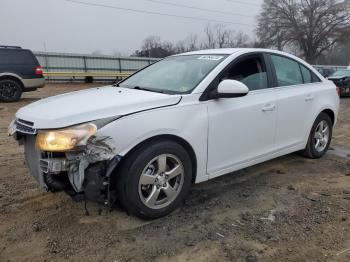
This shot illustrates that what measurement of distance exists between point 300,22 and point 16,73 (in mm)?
50168

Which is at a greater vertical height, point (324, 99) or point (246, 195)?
point (324, 99)

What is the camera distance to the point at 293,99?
470cm

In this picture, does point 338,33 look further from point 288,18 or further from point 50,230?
point 50,230

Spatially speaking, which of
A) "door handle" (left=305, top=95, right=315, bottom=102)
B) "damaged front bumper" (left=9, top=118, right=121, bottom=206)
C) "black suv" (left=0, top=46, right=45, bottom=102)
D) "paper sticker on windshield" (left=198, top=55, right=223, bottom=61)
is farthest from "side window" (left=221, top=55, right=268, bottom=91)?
"black suv" (left=0, top=46, right=45, bottom=102)

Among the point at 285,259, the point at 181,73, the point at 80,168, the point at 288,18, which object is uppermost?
the point at 288,18

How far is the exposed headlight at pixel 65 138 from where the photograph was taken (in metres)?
2.98

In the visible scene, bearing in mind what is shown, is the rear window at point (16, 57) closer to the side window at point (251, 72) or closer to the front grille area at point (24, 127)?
the front grille area at point (24, 127)

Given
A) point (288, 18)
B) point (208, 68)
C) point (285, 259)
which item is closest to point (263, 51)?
point (208, 68)

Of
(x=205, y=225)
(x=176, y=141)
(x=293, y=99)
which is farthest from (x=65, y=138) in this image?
(x=293, y=99)

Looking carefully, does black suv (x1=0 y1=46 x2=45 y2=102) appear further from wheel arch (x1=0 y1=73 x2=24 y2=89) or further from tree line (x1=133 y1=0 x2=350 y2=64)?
tree line (x1=133 y1=0 x2=350 y2=64)

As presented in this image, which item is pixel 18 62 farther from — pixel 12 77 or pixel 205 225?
pixel 205 225

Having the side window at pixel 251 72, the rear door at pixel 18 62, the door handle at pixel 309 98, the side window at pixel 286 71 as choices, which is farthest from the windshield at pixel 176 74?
the rear door at pixel 18 62

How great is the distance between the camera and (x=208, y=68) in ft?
13.1

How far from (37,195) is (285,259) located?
8.73 feet
